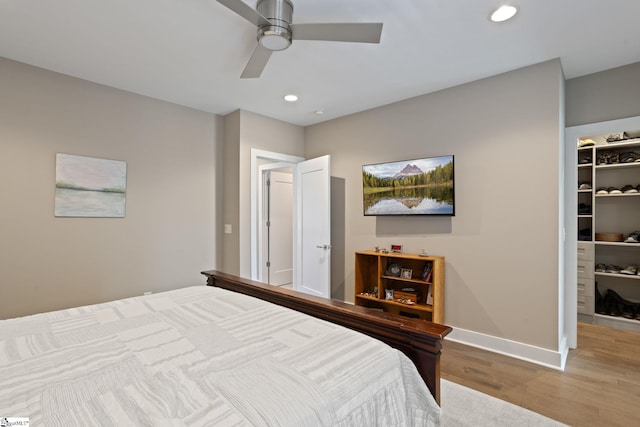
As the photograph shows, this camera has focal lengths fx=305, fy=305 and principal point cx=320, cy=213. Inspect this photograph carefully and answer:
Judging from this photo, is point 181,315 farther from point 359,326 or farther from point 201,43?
point 201,43

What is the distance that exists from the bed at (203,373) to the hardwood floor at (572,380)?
1400mm

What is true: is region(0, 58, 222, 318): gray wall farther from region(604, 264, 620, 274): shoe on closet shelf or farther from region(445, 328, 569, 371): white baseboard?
region(604, 264, 620, 274): shoe on closet shelf

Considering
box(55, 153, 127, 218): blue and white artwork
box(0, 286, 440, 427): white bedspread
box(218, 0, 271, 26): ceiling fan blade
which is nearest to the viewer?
box(0, 286, 440, 427): white bedspread

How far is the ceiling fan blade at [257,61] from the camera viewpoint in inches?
82.2

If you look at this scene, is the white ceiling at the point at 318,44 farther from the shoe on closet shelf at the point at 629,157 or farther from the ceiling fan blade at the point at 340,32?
the shoe on closet shelf at the point at 629,157

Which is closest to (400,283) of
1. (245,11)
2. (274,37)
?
(274,37)

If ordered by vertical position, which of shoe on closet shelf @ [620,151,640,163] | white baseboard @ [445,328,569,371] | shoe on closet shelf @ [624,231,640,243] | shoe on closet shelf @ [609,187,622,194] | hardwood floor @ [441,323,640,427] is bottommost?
hardwood floor @ [441,323,640,427]

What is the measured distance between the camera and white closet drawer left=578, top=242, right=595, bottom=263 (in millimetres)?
3597

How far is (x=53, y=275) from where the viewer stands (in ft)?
8.99

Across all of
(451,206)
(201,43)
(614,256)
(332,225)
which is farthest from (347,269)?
(614,256)

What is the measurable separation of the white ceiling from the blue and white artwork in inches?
31.7

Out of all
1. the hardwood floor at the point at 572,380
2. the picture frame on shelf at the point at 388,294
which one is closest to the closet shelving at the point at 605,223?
the hardwood floor at the point at 572,380

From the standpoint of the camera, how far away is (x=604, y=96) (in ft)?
8.77

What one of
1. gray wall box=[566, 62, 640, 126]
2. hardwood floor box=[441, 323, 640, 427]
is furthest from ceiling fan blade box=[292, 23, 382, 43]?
hardwood floor box=[441, 323, 640, 427]
